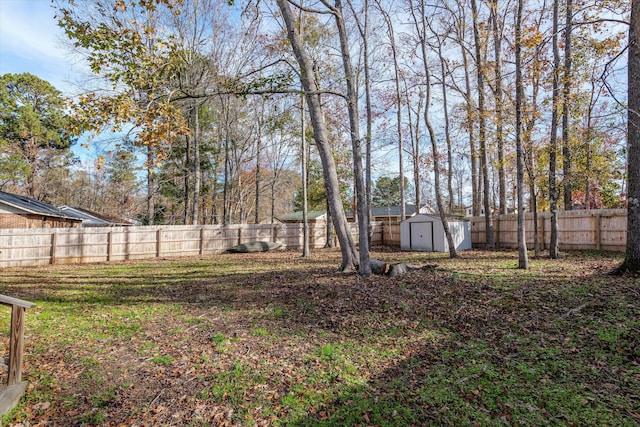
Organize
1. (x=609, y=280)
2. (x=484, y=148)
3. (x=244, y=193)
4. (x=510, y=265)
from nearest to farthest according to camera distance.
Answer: (x=609, y=280) → (x=510, y=265) → (x=484, y=148) → (x=244, y=193)

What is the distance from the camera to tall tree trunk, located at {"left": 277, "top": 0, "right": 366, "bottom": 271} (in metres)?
7.27

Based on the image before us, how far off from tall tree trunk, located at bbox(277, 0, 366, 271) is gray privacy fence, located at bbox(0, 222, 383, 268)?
367 inches

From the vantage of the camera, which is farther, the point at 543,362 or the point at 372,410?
the point at 543,362

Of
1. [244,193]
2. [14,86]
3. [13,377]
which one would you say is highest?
[14,86]

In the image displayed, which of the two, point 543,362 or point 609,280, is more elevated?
point 609,280

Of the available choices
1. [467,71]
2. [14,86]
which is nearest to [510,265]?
[467,71]

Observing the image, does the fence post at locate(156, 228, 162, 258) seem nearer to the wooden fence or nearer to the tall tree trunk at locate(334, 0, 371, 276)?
the tall tree trunk at locate(334, 0, 371, 276)

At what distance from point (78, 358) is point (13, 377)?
73cm

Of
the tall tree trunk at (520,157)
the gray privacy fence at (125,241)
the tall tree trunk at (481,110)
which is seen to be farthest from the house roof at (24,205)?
the tall tree trunk at (520,157)

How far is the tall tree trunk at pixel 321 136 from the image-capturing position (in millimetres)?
7270

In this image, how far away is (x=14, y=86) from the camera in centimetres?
1952

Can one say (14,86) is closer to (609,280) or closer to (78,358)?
(78,358)

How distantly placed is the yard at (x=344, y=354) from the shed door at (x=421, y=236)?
8.60 m

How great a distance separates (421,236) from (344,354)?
12577mm
